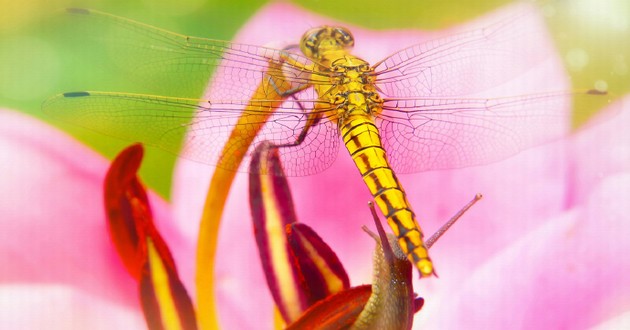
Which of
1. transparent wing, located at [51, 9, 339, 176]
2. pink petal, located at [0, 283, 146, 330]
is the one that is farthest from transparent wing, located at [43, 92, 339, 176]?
pink petal, located at [0, 283, 146, 330]

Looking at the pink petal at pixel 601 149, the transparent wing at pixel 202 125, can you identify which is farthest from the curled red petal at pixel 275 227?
the pink petal at pixel 601 149

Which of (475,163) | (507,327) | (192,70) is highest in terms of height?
(192,70)

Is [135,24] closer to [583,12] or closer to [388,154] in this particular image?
[388,154]

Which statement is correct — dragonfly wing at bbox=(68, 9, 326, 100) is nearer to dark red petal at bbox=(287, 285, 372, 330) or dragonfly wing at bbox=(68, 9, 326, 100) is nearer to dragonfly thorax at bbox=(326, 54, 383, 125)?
dragonfly thorax at bbox=(326, 54, 383, 125)

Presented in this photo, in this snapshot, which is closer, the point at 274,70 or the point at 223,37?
the point at 274,70

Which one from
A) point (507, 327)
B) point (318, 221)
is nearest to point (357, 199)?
point (318, 221)

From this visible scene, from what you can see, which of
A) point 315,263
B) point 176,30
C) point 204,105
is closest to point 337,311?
point 315,263

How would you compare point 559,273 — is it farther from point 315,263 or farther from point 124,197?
point 124,197
